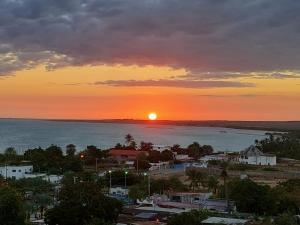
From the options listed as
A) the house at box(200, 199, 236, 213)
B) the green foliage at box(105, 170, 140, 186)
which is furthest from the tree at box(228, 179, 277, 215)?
the green foliage at box(105, 170, 140, 186)

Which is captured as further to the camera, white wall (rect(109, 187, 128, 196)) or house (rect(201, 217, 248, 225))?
white wall (rect(109, 187, 128, 196))

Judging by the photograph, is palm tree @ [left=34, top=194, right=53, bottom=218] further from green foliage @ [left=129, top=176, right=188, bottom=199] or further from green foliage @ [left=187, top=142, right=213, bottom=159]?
green foliage @ [left=187, top=142, right=213, bottom=159]

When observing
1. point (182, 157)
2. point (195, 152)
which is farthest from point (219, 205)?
point (195, 152)

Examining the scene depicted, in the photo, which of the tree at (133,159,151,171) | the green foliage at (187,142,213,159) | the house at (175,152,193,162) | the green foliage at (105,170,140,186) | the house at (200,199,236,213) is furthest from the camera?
the green foliage at (187,142,213,159)

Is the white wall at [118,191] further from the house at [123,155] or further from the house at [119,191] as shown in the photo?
the house at [123,155]

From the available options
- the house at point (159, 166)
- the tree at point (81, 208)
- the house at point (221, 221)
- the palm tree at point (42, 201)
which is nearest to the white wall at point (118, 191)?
the palm tree at point (42, 201)

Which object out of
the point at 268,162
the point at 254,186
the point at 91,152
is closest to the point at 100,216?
the point at 254,186
